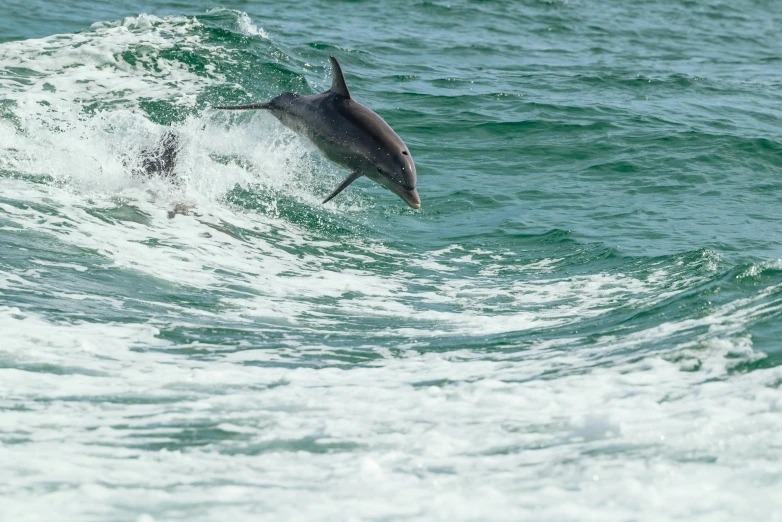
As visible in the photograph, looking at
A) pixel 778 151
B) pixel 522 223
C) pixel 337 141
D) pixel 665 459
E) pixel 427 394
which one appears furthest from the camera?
pixel 778 151

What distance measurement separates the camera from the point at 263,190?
461 inches

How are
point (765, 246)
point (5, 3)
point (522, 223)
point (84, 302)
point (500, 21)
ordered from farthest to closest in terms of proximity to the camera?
point (500, 21)
point (5, 3)
point (522, 223)
point (765, 246)
point (84, 302)

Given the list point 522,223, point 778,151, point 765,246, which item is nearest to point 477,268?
point 522,223

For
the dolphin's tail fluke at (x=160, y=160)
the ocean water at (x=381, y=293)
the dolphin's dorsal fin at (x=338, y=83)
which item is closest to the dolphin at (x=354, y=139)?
the dolphin's dorsal fin at (x=338, y=83)

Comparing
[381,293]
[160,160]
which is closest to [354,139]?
[381,293]

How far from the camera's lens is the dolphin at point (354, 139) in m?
8.66

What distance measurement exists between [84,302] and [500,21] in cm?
1948

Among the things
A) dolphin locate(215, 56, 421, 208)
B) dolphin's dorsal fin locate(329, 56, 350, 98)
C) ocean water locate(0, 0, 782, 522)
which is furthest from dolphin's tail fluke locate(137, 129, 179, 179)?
dolphin's dorsal fin locate(329, 56, 350, 98)

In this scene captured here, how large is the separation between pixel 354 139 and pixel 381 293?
4.61 feet

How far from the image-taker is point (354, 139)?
29.1 ft

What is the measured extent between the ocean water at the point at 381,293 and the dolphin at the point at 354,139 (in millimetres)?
921

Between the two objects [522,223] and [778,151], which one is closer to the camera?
[522,223]

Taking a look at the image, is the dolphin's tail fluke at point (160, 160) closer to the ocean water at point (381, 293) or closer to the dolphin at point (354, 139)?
the ocean water at point (381, 293)

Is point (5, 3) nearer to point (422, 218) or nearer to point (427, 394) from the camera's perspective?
point (422, 218)
